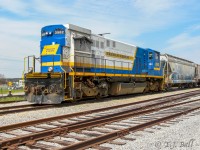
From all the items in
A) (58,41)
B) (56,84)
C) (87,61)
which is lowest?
(56,84)

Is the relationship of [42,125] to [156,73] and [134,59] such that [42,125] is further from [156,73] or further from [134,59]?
[156,73]

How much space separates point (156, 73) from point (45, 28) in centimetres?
1179

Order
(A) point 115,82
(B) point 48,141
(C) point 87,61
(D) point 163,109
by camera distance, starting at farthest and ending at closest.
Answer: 1. (A) point 115,82
2. (C) point 87,61
3. (D) point 163,109
4. (B) point 48,141

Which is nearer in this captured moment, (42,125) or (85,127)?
(85,127)

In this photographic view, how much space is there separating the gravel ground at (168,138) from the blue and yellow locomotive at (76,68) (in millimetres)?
6255

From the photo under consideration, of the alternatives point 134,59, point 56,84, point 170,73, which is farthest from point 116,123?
point 170,73

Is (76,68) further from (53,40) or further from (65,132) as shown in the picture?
(65,132)

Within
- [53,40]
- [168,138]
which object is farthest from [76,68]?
[168,138]

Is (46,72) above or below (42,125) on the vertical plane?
above

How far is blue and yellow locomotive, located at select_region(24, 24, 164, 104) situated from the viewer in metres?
12.7

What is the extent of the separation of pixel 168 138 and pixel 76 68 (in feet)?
27.4

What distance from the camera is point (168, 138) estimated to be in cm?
618

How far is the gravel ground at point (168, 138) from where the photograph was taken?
5.42 meters

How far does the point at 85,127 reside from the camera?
7164 mm
